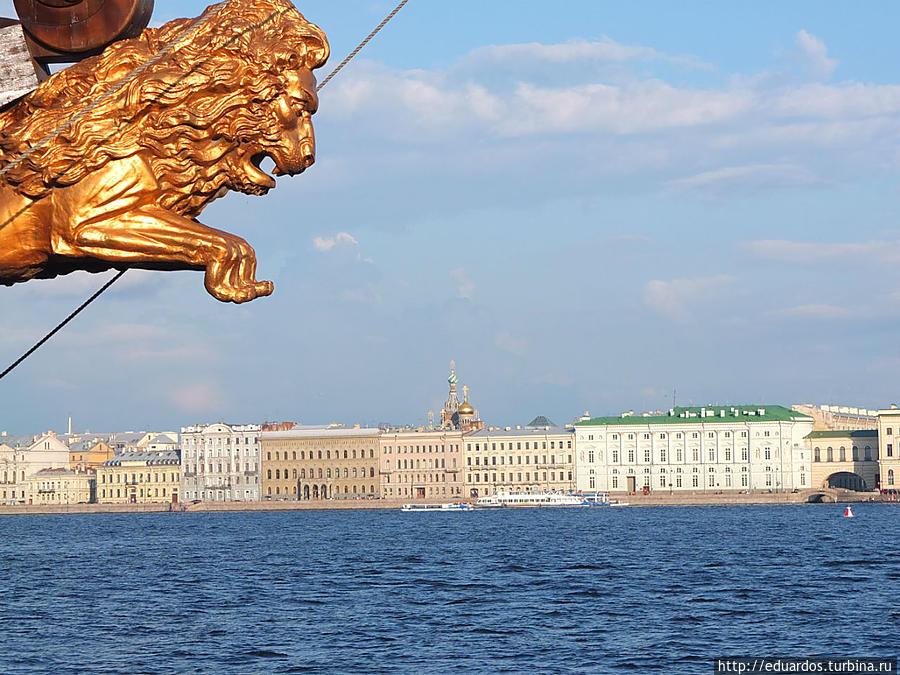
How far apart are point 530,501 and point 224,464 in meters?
28.3

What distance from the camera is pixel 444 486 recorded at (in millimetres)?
122062

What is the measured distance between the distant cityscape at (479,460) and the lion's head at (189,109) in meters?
113

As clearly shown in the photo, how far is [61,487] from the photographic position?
131375 millimetres

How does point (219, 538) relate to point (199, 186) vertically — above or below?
below

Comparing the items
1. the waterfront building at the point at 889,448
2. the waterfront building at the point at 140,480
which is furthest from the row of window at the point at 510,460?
the waterfront building at the point at 140,480

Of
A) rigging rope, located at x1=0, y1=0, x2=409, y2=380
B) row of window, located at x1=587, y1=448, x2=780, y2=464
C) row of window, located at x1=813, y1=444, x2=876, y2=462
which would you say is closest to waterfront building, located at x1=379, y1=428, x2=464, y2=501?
row of window, located at x1=587, y1=448, x2=780, y2=464

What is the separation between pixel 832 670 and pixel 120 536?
6613 cm

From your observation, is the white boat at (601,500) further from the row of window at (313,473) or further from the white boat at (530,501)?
the row of window at (313,473)

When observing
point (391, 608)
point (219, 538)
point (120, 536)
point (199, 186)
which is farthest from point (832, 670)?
point (120, 536)

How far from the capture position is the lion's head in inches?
125

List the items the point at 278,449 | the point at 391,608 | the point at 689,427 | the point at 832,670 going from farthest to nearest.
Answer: the point at 278,449 < the point at 689,427 < the point at 391,608 < the point at 832,670

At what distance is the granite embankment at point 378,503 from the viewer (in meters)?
113

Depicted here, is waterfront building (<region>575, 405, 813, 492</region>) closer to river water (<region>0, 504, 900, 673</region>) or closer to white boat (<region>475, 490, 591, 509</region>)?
white boat (<region>475, 490, 591, 509</region>)

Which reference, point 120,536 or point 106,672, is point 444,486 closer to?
point 120,536
